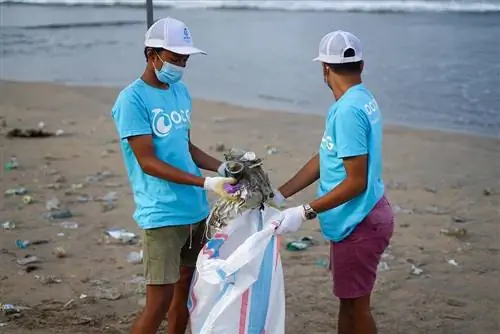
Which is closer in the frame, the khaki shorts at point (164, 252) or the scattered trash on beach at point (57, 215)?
the khaki shorts at point (164, 252)

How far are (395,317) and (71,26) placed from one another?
18.7m

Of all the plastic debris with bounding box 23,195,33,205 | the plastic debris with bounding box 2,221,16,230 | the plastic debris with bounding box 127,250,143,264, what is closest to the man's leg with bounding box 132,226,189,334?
the plastic debris with bounding box 127,250,143,264

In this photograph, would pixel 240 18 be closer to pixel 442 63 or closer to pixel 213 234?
pixel 442 63

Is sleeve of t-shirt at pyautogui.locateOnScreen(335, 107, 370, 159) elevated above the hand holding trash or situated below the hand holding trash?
above

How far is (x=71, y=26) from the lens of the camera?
73.3ft

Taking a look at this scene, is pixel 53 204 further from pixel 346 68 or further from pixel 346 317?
pixel 346 68

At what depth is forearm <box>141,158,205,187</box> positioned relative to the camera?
3.78m

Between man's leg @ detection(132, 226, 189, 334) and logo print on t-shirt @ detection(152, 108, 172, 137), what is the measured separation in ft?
1.46

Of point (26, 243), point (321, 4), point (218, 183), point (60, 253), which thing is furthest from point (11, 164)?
point (321, 4)

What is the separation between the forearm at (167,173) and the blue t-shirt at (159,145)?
9 cm

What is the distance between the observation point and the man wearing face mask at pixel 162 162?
3.79m

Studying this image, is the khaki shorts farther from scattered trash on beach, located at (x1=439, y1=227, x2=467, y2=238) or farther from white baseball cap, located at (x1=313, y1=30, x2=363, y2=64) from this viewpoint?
scattered trash on beach, located at (x1=439, y1=227, x2=467, y2=238)

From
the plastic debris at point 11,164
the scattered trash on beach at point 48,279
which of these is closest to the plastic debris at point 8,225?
the scattered trash on beach at point 48,279

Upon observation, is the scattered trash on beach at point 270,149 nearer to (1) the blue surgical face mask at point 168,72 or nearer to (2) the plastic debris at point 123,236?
(2) the plastic debris at point 123,236
